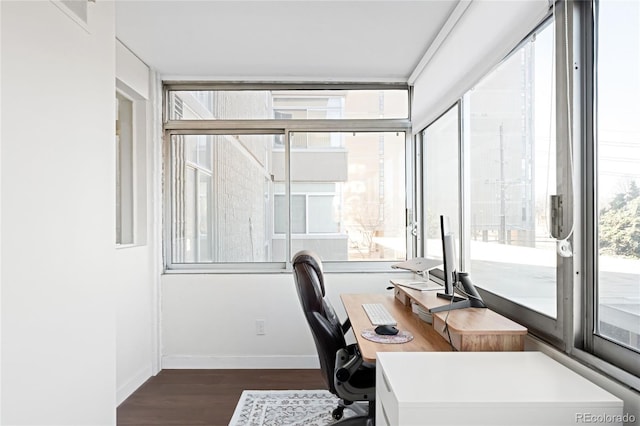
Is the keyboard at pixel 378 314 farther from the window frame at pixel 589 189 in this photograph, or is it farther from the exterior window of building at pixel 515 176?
the window frame at pixel 589 189

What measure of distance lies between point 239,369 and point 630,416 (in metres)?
3.19

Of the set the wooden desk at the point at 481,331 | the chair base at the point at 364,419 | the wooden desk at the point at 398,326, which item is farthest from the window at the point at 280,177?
the wooden desk at the point at 481,331

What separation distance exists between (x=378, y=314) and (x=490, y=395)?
1291 millimetres

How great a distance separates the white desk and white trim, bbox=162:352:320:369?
2439 millimetres

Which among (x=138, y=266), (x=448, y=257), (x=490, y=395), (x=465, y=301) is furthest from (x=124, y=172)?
(x=490, y=395)

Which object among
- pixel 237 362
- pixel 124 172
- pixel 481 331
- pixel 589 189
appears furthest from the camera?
pixel 237 362

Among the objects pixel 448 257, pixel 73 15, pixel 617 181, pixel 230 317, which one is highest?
pixel 73 15

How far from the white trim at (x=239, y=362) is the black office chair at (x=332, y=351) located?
1499 mm

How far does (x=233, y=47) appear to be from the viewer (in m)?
3.39

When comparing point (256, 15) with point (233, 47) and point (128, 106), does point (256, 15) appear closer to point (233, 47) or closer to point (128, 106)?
point (233, 47)

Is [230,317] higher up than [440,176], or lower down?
lower down

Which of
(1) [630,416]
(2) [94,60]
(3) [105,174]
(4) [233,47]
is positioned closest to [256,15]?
(4) [233,47]

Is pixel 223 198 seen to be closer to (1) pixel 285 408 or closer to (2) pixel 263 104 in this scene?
(2) pixel 263 104

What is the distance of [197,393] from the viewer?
135 inches
